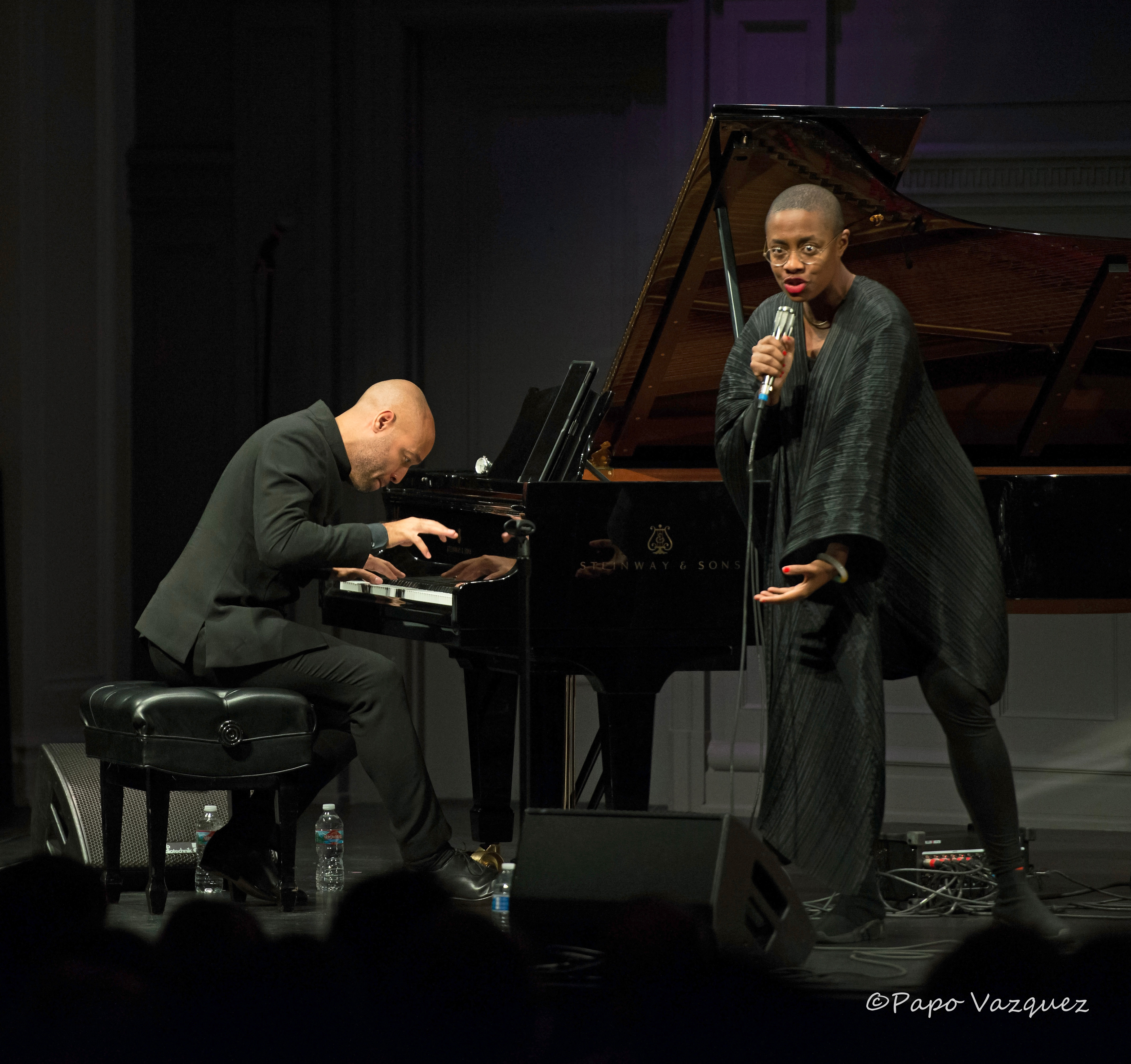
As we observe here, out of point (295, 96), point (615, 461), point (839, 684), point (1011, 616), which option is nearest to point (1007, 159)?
point (1011, 616)

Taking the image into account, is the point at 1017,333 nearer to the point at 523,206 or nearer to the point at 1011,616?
the point at 1011,616

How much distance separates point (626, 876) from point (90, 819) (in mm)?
1604

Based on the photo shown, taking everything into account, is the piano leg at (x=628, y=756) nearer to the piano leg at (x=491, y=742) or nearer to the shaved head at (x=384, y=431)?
the piano leg at (x=491, y=742)

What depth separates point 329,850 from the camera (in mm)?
3830

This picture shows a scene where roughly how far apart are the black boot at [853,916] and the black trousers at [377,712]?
0.94 meters

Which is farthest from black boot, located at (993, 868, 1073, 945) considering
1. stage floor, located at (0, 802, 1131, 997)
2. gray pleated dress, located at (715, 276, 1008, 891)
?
gray pleated dress, located at (715, 276, 1008, 891)

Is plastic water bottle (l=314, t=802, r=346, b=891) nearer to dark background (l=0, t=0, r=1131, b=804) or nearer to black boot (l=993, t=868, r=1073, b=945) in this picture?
dark background (l=0, t=0, r=1131, b=804)

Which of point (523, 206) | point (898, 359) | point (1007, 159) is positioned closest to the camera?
point (898, 359)

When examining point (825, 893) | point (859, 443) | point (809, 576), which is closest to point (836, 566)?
point (809, 576)

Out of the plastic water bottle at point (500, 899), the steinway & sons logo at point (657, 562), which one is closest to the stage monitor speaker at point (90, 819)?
the plastic water bottle at point (500, 899)

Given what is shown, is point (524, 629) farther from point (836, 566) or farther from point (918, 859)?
point (918, 859)

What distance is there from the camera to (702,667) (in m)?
3.21

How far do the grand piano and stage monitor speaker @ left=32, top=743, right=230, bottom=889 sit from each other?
24.2 inches

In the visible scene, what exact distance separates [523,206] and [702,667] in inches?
99.1
